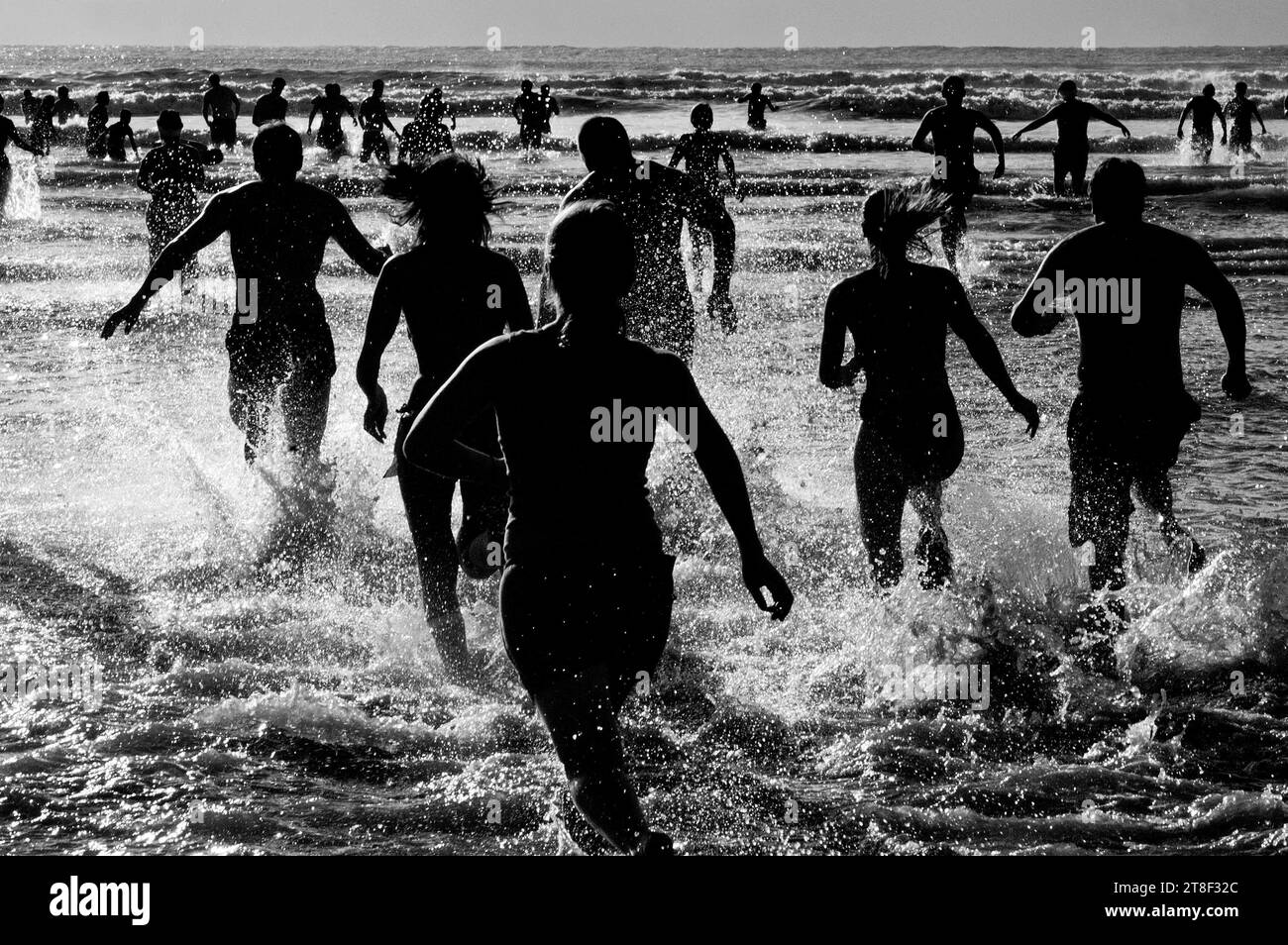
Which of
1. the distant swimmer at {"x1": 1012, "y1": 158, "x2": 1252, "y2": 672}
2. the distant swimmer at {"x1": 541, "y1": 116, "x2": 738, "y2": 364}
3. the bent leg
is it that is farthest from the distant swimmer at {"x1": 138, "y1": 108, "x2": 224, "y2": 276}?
the distant swimmer at {"x1": 1012, "y1": 158, "x2": 1252, "y2": 672}

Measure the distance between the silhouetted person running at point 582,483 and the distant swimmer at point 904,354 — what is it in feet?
7.07

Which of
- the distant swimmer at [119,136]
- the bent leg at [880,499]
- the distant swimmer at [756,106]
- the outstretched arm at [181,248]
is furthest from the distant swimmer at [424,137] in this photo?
the bent leg at [880,499]

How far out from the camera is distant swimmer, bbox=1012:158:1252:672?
528 centimetres

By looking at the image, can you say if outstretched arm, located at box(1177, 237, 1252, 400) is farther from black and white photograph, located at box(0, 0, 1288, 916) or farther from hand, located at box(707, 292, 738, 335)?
hand, located at box(707, 292, 738, 335)

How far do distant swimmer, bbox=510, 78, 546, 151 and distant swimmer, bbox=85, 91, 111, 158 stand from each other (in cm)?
783

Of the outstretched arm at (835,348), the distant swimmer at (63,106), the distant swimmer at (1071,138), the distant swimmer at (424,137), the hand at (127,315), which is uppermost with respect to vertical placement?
the distant swimmer at (63,106)

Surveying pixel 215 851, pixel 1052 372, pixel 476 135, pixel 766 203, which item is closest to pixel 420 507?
pixel 215 851

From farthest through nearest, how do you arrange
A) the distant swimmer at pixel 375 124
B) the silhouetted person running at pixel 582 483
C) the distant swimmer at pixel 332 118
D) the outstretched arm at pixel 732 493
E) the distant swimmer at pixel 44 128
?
the distant swimmer at pixel 44 128 → the distant swimmer at pixel 332 118 → the distant swimmer at pixel 375 124 → the outstretched arm at pixel 732 493 → the silhouetted person running at pixel 582 483

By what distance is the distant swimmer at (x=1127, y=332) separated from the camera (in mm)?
5277

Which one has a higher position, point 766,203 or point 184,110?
point 184,110

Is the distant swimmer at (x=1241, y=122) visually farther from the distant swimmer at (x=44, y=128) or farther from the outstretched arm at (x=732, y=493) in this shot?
the outstretched arm at (x=732, y=493)
